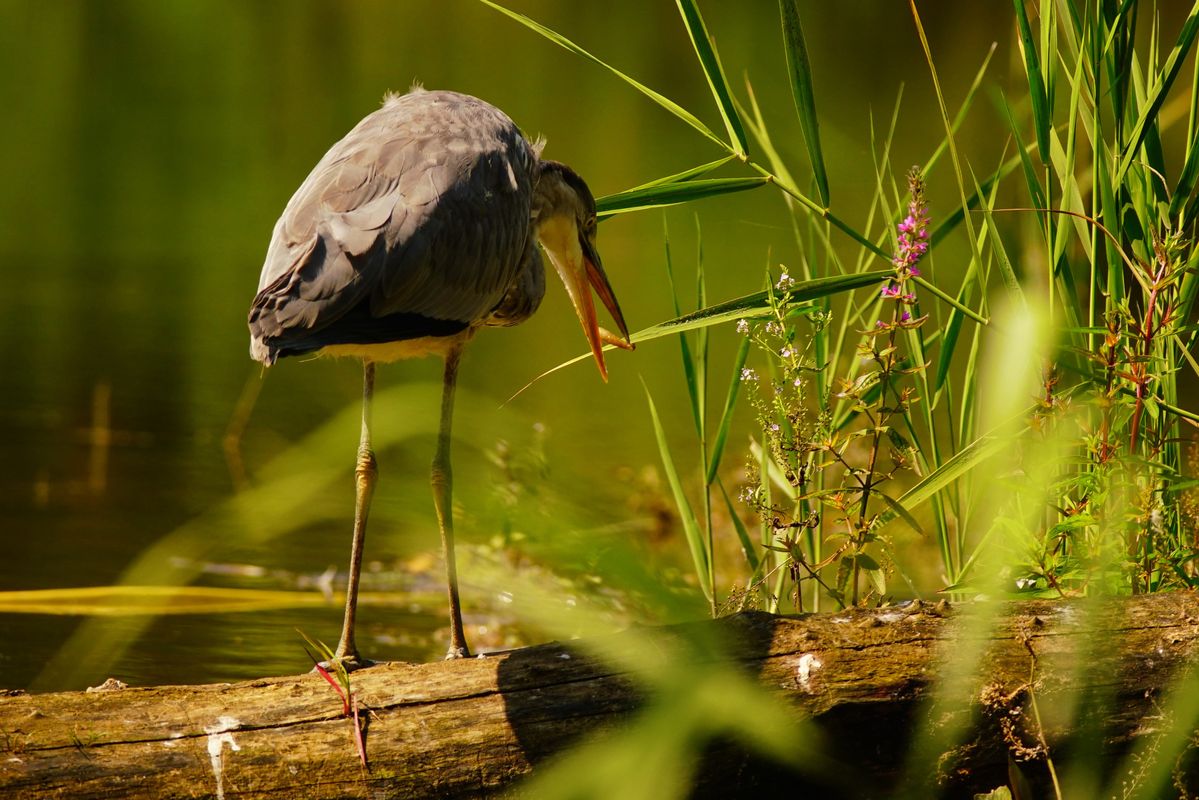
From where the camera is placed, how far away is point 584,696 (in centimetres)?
277

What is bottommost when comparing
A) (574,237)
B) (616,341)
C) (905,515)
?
(905,515)

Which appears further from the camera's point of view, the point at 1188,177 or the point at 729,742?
the point at 1188,177

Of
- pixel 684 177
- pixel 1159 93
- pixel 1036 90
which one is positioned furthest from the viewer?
pixel 684 177

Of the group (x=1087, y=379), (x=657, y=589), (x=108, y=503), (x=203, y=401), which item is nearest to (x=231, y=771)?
(x=657, y=589)

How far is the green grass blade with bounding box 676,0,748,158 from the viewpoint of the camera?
128 inches

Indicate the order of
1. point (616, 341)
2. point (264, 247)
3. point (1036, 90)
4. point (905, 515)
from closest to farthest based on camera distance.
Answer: point (905, 515)
point (1036, 90)
point (616, 341)
point (264, 247)

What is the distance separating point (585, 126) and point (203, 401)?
937cm

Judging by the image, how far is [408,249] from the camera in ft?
10.7

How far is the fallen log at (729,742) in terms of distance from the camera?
2.64 m

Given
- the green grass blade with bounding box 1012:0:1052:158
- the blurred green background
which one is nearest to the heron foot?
the blurred green background

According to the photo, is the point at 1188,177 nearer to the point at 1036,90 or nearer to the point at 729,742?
the point at 1036,90

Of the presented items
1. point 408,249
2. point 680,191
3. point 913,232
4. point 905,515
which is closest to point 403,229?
point 408,249

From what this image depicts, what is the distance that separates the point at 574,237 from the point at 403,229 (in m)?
1.16

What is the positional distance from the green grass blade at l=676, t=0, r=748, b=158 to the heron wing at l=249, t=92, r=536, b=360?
588mm
